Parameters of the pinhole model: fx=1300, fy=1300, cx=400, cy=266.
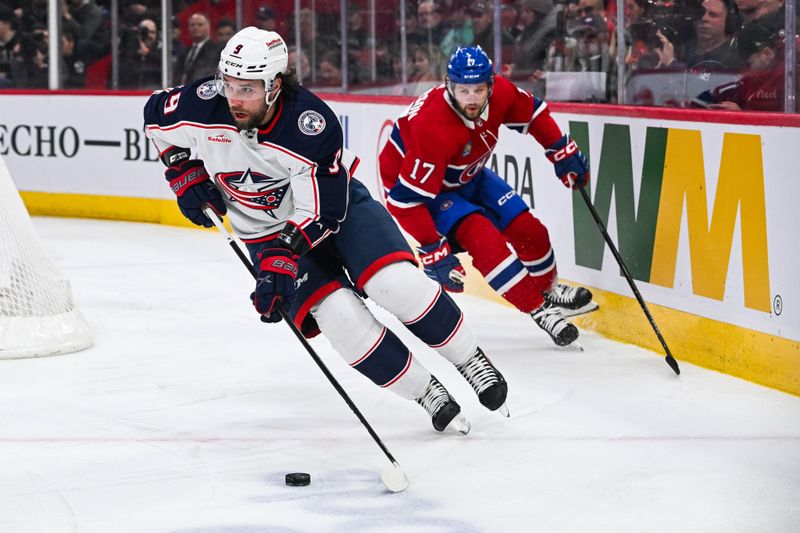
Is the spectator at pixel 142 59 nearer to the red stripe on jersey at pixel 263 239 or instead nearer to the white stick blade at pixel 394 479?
the red stripe on jersey at pixel 263 239

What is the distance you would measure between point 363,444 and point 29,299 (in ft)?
5.86

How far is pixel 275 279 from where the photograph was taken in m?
3.27

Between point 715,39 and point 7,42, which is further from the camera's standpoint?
point 7,42

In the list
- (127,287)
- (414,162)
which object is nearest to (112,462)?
(414,162)

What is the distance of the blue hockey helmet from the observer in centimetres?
447

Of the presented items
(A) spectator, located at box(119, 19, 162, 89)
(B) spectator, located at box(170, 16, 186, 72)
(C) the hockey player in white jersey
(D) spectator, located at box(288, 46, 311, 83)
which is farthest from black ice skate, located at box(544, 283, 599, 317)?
(A) spectator, located at box(119, 19, 162, 89)

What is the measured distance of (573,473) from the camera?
3312 millimetres

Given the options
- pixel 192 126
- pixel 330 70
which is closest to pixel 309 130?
pixel 192 126

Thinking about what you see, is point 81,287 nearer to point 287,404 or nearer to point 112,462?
point 287,404

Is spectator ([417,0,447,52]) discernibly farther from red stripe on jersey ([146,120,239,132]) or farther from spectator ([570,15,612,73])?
red stripe on jersey ([146,120,239,132])

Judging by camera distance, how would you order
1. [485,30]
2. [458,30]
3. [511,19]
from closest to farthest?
[511,19] < [485,30] < [458,30]

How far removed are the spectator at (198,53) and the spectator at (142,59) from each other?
0.26 m

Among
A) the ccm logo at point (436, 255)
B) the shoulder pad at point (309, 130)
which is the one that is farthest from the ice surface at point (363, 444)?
the shoulder pad at point (309, 130)

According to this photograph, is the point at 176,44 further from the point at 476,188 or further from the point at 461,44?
the point at 476,188
